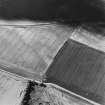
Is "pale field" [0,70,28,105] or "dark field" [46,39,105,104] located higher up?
"dark field" [46,39,105,104]

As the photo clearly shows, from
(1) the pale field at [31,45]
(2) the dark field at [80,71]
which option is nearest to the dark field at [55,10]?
(1) the pale field at [31,45]

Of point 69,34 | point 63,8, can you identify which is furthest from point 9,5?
point 69,34

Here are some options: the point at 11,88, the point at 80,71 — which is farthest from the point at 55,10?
the point at 11,88

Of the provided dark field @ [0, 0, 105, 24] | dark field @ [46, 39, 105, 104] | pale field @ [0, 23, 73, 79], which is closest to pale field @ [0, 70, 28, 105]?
pale field @ [0, 23, 73, 79]

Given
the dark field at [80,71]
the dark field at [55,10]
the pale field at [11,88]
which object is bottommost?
the pale field at [11,88]

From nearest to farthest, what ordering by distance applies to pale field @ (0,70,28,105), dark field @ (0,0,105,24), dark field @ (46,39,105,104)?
pale field @ (0,70,28,105) < dark field @ (46,39,105,104) < dark field @ (0,0,105,24)

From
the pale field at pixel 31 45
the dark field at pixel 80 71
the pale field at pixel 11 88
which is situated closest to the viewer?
the pale field at pixel 11 88

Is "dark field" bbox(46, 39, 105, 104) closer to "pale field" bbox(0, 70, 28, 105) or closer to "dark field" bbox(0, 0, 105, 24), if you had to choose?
"pale field" bbox(0, 70, 28, 105)

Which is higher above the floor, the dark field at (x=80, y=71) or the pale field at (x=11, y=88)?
the dark field at (x=80, y=71)

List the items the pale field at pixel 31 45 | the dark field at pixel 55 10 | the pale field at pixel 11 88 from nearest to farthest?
the pale field at pixel 11 88 → the pale field at pixel 31 45 → the dark field at pixel 55 10

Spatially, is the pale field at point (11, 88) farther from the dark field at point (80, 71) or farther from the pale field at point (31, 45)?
the dark field at point (80, 71)
